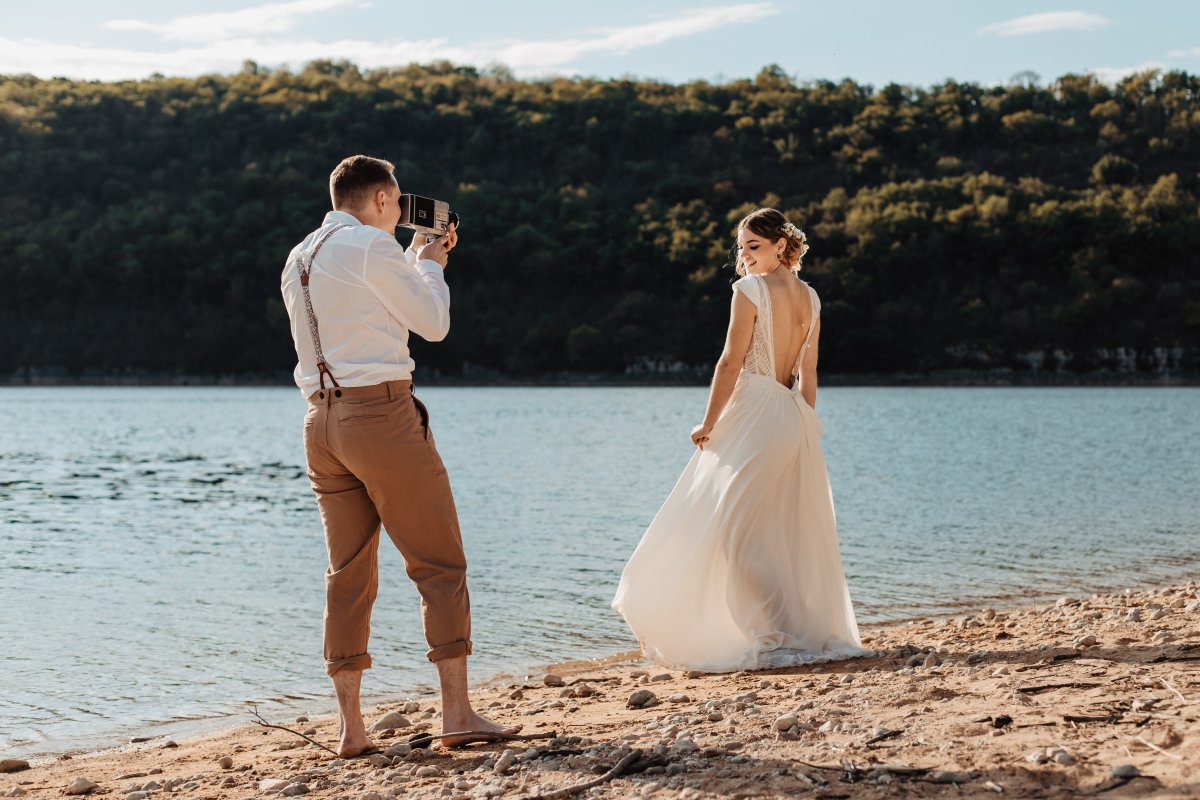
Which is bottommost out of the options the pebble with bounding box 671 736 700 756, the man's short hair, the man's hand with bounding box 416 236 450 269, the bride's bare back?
the pebble with bounding box 671 736 700 756

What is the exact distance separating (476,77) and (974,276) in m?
50.7

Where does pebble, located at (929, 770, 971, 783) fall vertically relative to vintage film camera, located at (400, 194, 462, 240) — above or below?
below

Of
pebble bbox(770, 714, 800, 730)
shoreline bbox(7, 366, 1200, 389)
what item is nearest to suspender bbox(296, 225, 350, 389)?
pebble bbox(770, 714, 800, 730)

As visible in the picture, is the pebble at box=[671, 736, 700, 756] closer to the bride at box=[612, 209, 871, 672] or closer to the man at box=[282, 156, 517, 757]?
the man at box=[282, 156, 517, 757]

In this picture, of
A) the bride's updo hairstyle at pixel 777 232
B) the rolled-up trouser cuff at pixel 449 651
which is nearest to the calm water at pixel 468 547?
the rolled-up trouser cuff at pixel 449 651

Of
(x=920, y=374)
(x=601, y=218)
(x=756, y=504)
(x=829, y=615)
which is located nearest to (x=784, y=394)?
(x=756, y=504)

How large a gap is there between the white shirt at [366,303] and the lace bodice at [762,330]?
204cm

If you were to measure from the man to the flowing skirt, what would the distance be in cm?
179

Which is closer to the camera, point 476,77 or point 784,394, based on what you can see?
point 784,394

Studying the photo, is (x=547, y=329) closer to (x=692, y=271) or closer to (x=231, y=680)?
(x=692, y=271)

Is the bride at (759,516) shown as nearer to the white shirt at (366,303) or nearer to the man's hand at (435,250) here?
the man's hand at (435,250)

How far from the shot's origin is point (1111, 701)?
3.91 meters

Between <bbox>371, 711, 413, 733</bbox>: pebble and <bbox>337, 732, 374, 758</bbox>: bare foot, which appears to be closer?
<bbox>337, 732, 374, 758</bbox>: bare foot

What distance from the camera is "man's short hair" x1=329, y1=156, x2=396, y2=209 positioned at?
4172mm
